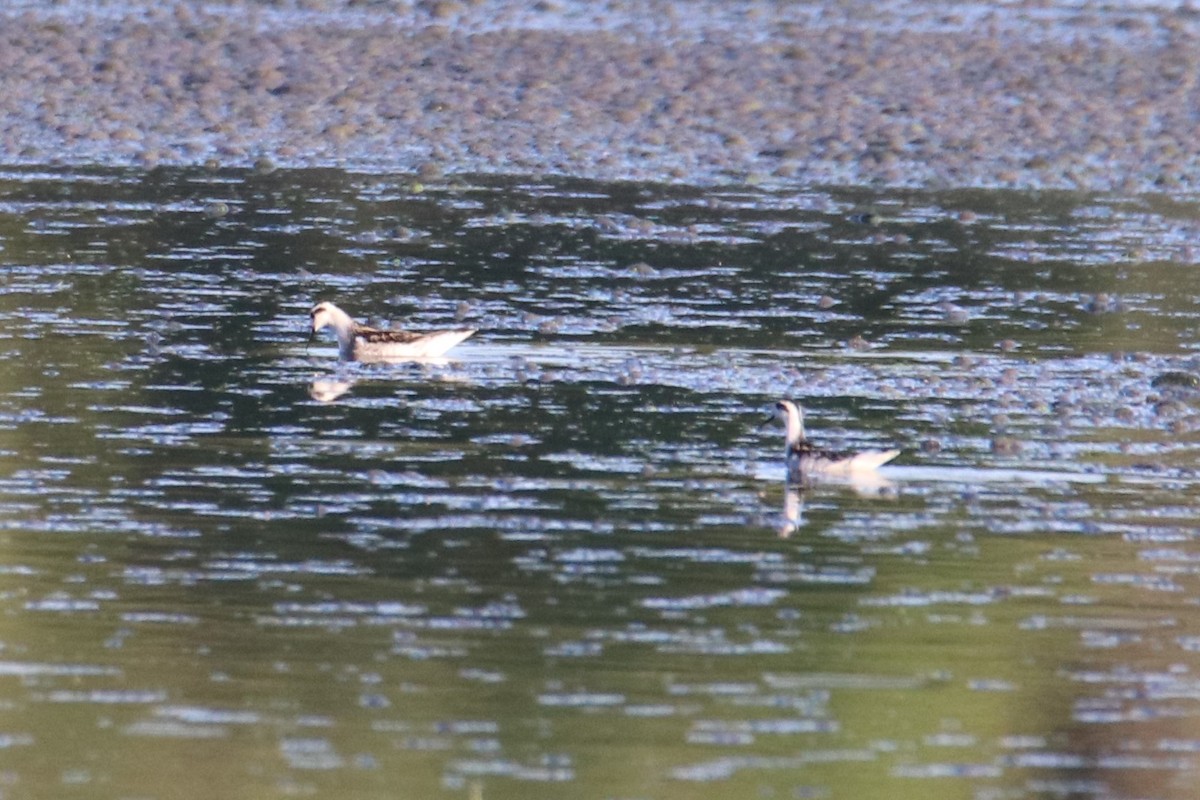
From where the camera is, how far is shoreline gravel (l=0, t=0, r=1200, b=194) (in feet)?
99.2

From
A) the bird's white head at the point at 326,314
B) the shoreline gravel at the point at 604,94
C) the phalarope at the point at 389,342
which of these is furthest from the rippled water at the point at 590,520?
the shoreline gravel at the point at 604,94

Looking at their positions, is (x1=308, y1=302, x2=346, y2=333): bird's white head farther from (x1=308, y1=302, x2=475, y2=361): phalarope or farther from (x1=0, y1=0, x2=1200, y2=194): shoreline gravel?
(x1=0, y1=0, x2=1200, y2=194): shoreline gravel

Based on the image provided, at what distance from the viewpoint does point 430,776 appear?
9656 millimetres

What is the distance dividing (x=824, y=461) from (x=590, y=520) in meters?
1.83

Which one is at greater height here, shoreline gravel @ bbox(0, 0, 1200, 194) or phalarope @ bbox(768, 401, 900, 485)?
shoreline gravel @ bbox(0, 0, 1200, 194)

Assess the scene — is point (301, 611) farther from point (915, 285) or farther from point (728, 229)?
point (728, 229)

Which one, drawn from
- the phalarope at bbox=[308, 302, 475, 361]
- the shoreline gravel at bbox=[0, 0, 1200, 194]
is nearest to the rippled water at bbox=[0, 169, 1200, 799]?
the phalarope at bbox=[308, 302, 475, 361]

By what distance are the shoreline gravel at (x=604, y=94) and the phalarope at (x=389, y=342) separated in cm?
1018

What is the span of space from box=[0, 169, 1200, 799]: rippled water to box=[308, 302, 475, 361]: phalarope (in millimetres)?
153

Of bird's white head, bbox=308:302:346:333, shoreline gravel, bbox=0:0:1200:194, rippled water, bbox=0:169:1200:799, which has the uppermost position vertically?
shoreline gravel, bbox=0:0:1200:194

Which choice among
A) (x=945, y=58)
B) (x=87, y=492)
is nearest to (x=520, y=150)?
(x=945, y=58)

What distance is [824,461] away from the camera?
49.4 feet

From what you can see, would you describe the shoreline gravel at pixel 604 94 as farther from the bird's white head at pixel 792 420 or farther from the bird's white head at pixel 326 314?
the bird's white head at pixel 792 420

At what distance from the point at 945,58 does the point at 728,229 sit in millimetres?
11791
